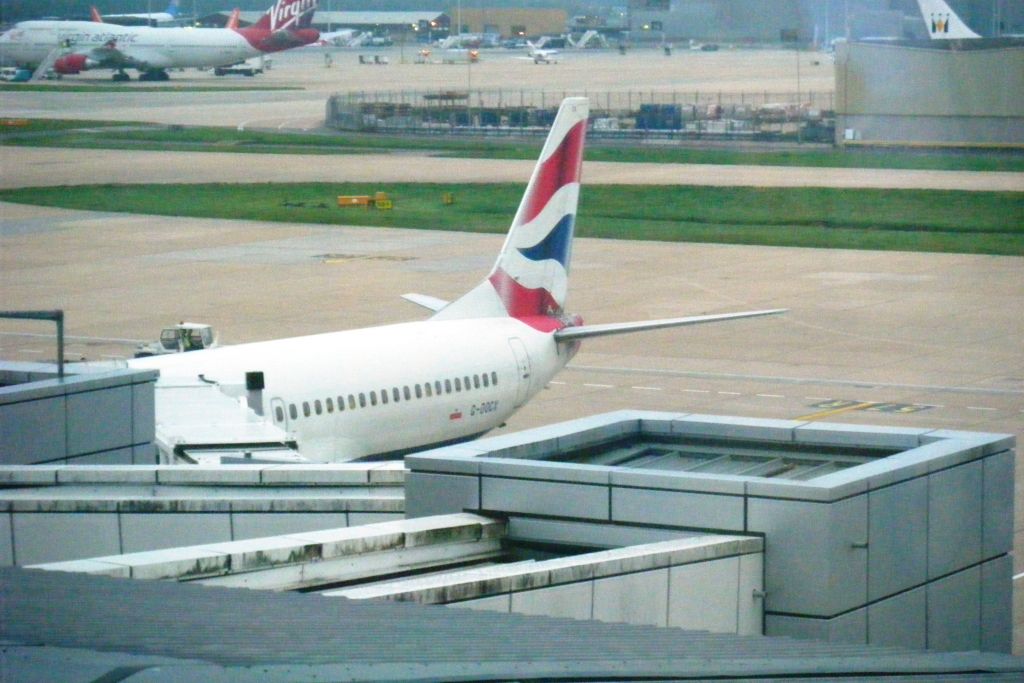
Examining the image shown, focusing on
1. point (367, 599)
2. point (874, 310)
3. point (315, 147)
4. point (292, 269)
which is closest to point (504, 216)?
point (292, 269)

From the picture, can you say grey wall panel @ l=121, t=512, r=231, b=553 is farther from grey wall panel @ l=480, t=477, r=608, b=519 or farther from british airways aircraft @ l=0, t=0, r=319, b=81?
british airways aircraft @ l=0, t=0, r=319, b=81

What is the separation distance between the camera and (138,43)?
57406mm

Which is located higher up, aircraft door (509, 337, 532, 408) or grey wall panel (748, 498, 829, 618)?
grey wall panel (748, 498, 829, 618)

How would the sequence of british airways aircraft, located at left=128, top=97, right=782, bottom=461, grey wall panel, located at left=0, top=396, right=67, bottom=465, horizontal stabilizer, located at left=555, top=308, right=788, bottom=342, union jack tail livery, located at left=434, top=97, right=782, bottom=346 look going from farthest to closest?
union jack tail livery, located at left=434, top=97, right=782, bottom=346, horizontal stabilizer, located at left=555, top=308, right=788, bottom=342, british airways aircraft, located at left=128, top=97, right=782, bottom=461, grey wall panel, located at left=0, top=396, right=67, bottom=465

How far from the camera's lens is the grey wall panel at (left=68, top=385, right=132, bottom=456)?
23.9 m

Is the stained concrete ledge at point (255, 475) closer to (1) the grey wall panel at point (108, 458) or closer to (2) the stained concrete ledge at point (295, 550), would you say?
(1) the grey wall panel at point (108, 458)

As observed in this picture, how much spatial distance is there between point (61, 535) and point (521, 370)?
1755 cm

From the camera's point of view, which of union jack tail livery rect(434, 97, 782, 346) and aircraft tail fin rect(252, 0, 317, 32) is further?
aircraft tail fin rect(252, 0, 317, 32)

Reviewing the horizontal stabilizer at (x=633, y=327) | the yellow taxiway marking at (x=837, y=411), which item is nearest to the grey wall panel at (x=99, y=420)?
the horizontal stabilizer at (x=633, y=327)

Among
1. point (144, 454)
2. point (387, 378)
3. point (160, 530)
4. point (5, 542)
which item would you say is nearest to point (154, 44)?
point (387, 378)

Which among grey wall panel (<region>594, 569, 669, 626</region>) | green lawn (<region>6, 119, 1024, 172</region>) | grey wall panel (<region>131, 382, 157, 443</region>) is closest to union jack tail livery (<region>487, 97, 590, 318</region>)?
grey wall panel (<region>131, 382, 157, 443</region>)

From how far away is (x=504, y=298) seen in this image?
3822 centimetres

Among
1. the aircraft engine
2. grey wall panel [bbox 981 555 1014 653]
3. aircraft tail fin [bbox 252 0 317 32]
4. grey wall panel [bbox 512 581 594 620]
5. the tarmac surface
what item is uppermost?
aircraft tail fin [bbox 252 0 317 32]

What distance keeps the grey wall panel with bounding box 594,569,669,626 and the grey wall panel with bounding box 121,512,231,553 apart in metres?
6.43
